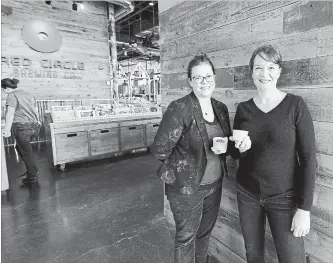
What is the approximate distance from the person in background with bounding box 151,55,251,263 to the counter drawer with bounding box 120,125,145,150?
4.19m

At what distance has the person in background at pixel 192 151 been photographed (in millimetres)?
1505

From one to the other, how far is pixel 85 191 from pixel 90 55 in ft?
18.6

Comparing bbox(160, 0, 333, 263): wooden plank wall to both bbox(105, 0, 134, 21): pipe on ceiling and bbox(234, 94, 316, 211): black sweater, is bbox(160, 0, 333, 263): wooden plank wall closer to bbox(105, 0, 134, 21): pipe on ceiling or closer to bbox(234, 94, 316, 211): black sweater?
bbox(234, 94, 316, 211): black sweater

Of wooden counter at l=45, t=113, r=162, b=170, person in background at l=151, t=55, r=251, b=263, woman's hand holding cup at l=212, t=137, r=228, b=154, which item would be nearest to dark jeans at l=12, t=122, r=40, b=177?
wooden counter at l=45, t=113, r=162, b=170

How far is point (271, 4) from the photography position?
1.54 metres

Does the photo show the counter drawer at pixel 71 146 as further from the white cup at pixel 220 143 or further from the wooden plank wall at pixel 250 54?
the white cup at pixel 220 143

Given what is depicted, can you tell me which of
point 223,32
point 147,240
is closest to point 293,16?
point 223,32

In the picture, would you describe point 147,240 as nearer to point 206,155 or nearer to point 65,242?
point 65,242

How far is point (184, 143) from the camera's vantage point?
1.54m

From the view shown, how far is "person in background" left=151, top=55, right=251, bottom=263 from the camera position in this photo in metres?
1.50

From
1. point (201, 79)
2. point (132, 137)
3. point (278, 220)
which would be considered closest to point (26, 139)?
point (132, 137)

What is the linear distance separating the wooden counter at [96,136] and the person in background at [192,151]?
3810 mm

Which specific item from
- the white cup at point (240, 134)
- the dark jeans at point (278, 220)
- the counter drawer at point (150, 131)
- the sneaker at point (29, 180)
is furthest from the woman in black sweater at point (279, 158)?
the counter drawer at point (150, 131)

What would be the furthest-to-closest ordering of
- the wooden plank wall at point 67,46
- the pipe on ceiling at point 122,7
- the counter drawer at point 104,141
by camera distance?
the pipe on ceiling at point 122,7
the wooden plank wall at point 67,46
the counter drawer at point 104,141
